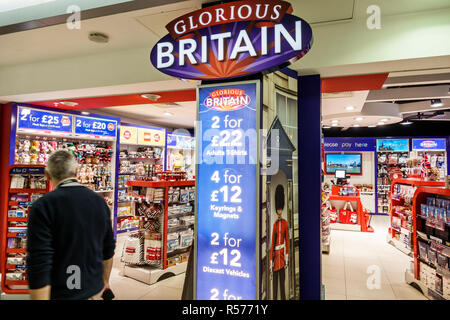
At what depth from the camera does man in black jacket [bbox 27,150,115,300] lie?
66.0 inches

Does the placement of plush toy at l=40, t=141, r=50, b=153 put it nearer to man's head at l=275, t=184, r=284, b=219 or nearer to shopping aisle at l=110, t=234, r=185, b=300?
shopping aisle at l=110, t=234, r=185, b=300

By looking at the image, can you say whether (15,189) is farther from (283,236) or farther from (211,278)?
(283,236)

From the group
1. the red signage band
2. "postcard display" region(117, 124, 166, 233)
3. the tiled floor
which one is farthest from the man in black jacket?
"postcard display" region(117, 124, 166, 233)

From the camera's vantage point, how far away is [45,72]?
4.48 meters

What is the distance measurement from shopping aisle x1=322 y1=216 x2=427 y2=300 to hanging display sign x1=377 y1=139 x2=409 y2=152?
17.1ft

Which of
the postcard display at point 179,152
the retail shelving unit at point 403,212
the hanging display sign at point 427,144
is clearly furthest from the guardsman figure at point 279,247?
the hanging display sign at point 427,144

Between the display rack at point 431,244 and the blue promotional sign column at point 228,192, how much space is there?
9.99 feet

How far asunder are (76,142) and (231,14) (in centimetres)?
563

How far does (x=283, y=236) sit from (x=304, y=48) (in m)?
1.82

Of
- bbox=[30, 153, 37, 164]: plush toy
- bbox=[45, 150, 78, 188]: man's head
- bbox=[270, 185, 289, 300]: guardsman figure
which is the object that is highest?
bbox=[30, 153, 37, 164]: plush toy

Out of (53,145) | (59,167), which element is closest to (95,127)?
(53,145)

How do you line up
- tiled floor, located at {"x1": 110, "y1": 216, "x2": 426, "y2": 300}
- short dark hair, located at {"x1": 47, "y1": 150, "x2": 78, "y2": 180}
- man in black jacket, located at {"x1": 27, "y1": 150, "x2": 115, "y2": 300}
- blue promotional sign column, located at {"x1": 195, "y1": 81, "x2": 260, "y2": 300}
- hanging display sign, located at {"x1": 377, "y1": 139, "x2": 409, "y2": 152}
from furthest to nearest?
hanging display sign, located at {"x1": 377, "y1": 139, "x2": 409, "y2": 152} → tiled floor, located at {"x1": 110, "y1": 216, "x2": 426, "y2": 300} → blue promotional sign column, located at {"x1": 195, "y1": 81, "x2": 260, "y2": 300} → short dark hair, located at {"x1": 47, "y1": 150, "x2": 78, "y2": 180} → man in black jacket, located at {"x1": 27, "y1": 150, "x2": 115, "y2": 300}

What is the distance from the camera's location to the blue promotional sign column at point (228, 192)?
2.44m
